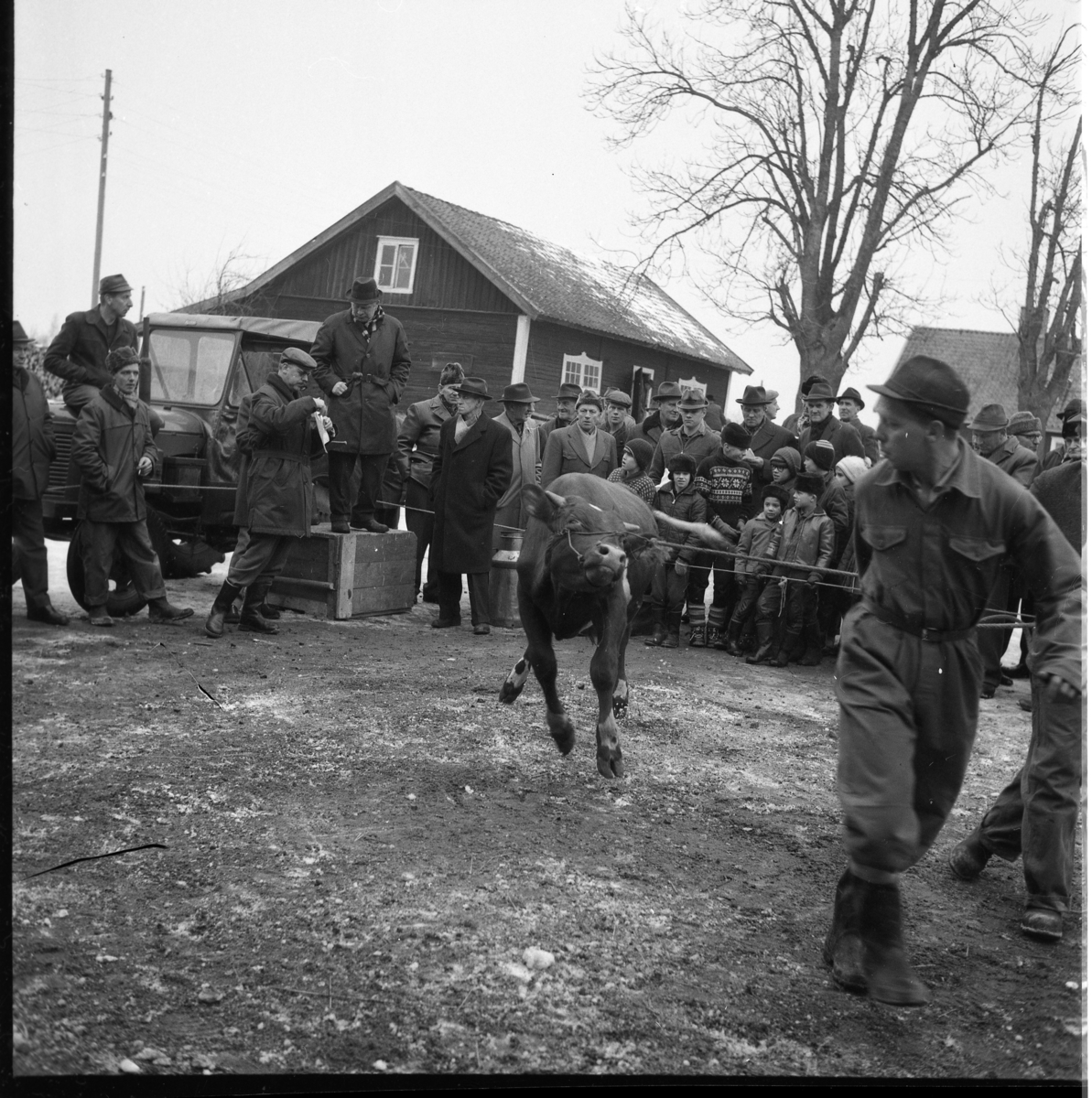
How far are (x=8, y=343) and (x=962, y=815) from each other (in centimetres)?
383

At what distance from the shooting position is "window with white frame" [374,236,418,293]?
3889 mm

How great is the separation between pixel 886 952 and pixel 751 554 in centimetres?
164

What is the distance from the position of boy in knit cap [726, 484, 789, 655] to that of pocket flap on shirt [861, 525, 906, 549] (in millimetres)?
881

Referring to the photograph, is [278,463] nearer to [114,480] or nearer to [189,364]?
[189,364]

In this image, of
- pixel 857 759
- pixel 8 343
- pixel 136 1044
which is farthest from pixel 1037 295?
pixel 136 1044

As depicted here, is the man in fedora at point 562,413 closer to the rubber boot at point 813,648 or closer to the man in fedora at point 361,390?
the man in fedora at point 361,390

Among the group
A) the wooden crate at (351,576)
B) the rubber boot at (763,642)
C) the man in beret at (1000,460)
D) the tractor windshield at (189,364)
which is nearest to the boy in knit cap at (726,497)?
the rubber boot at (763,642)

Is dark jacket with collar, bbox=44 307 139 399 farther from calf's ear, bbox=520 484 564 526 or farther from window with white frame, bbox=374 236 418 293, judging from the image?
calf's ear, bbox=520 484 564 526

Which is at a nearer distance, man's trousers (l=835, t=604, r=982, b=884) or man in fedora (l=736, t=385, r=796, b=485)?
man's trousers (l=835, t=604, r=982, b=884)

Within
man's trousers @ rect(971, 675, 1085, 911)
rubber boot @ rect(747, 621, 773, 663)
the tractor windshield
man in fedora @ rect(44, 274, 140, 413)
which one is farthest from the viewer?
the tractor windshield

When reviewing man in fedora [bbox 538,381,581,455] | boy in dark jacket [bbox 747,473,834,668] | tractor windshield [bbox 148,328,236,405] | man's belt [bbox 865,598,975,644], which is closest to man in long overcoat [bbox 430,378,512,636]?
man in fedora [bbox 538,381,581,455]

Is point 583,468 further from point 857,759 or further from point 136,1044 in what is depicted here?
point 136,1044

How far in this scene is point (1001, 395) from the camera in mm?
3152

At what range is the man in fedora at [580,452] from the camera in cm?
495
